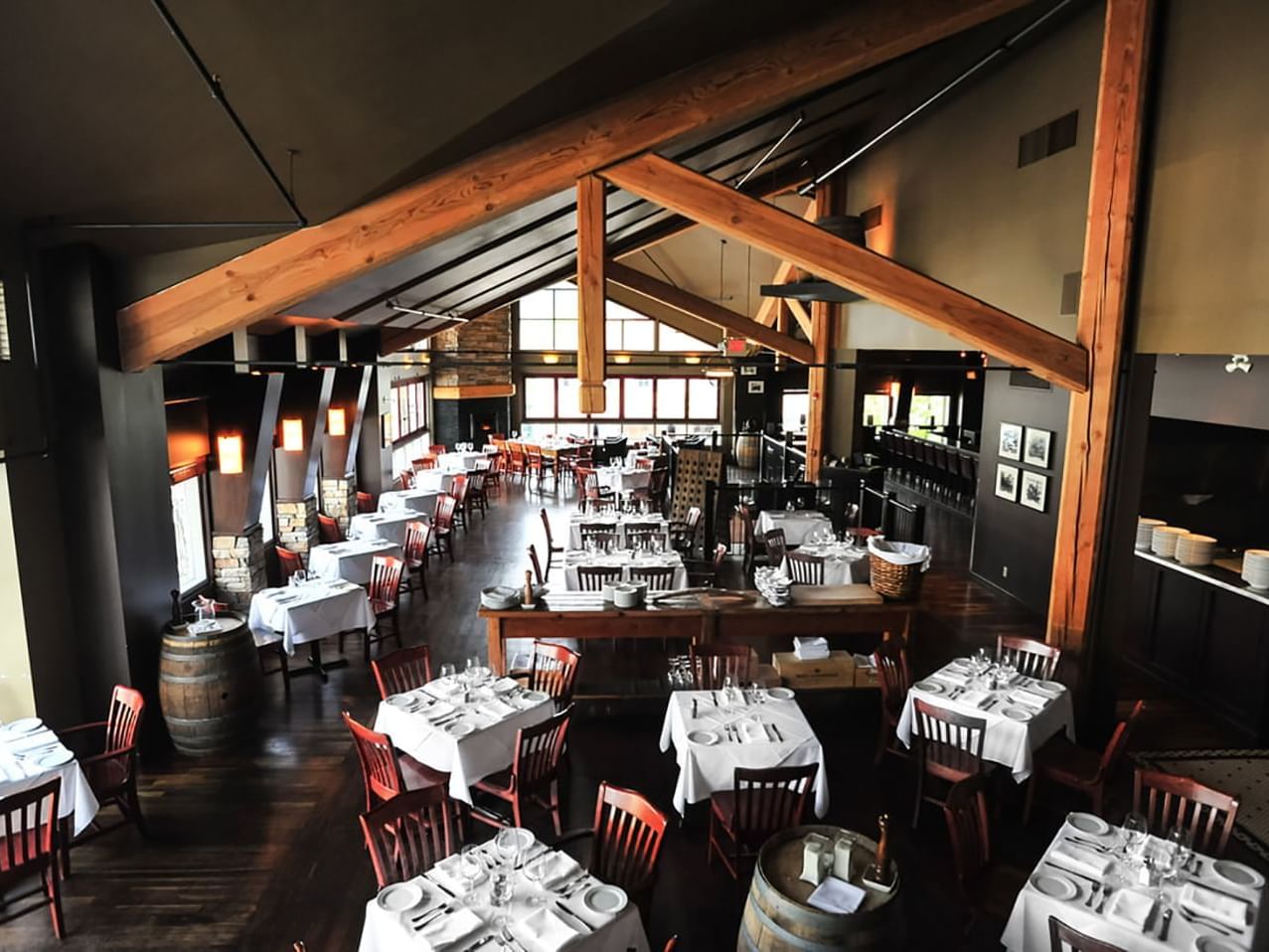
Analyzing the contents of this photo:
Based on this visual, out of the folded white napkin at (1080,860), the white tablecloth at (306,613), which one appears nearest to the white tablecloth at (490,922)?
the folded white napkin at (1080,860)

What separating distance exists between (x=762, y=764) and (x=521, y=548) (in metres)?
8.00

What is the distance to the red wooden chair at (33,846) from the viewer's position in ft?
13.5

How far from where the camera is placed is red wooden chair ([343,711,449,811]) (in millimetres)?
4746

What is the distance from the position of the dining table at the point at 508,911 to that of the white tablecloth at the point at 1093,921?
1.64 m

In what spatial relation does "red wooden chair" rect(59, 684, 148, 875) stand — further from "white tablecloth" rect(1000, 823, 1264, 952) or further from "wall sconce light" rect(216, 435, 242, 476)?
"white tablecloth" rect(1000, 823, 1264, 952)

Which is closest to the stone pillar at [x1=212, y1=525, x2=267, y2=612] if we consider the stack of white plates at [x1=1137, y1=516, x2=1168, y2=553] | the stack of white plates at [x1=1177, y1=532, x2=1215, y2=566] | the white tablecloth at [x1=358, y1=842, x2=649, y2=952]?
the white tablecloth at [x1=358, y1=842, x2=649, y2=952]

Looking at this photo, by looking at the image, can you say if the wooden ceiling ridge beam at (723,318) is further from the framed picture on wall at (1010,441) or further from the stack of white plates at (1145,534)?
the stack of white plates at (1145,534)

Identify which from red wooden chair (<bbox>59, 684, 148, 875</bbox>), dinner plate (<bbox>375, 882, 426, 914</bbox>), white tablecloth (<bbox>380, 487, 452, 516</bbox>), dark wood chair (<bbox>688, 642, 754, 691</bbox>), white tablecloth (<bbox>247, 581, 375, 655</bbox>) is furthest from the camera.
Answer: white tablecloth (<bbox>380, 487, 452, 516</bbox>)

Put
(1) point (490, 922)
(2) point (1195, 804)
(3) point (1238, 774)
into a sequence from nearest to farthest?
(1) point (490, 922) → (2) point (1195, 804) → (3) point (1238, 774)

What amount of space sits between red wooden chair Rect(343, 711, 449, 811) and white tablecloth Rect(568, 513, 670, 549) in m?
5.04

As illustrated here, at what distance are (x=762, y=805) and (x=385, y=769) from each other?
220 centimetres

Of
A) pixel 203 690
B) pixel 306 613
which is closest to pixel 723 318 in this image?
pixel 306 613

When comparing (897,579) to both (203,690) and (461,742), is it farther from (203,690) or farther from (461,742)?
(203,690)

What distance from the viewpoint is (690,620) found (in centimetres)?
654
